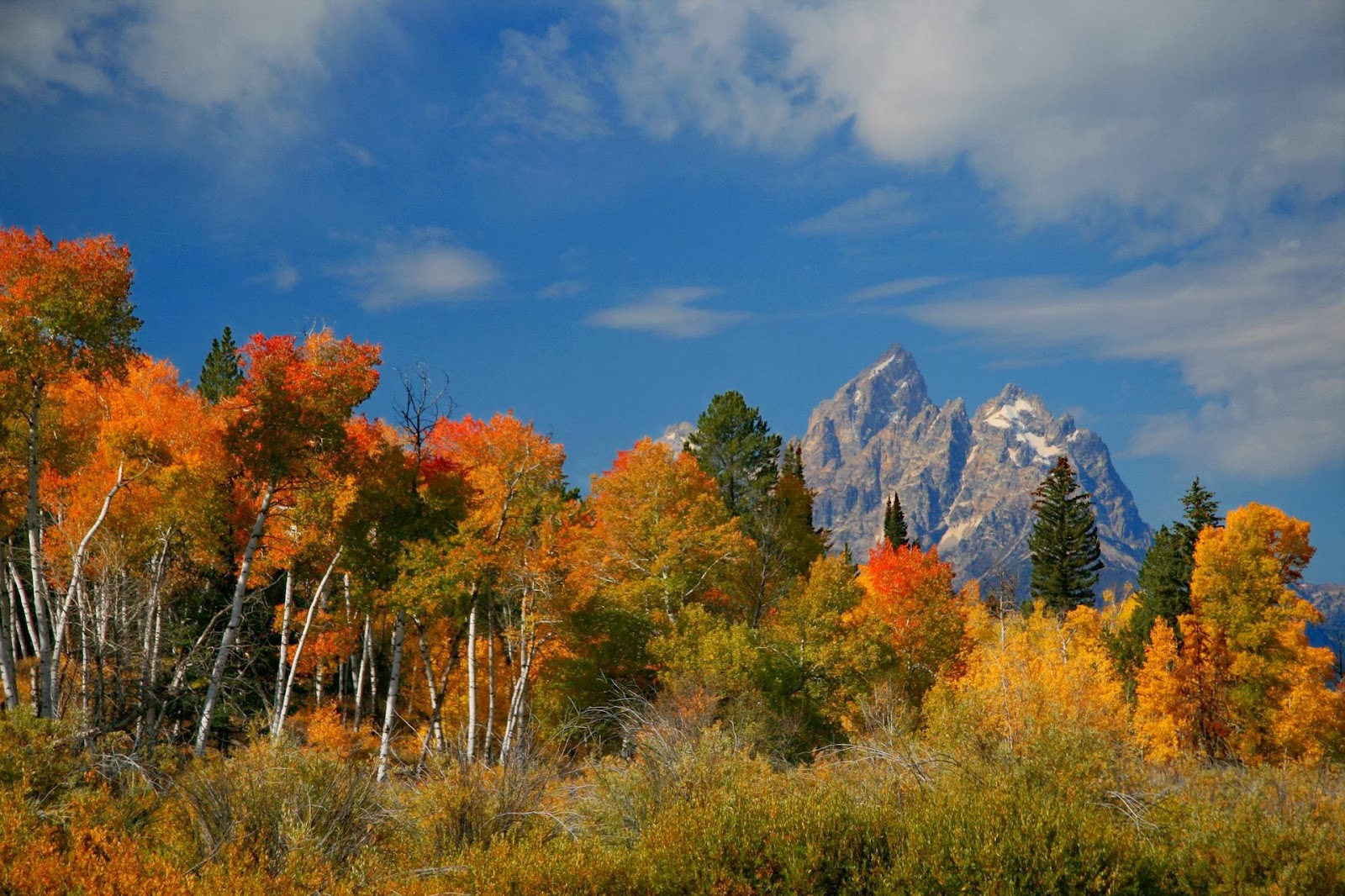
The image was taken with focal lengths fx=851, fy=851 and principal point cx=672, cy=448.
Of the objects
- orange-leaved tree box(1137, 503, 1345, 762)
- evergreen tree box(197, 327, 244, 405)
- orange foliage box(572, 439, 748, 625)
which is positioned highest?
evergreen tree box(197, 327, 244, 405)

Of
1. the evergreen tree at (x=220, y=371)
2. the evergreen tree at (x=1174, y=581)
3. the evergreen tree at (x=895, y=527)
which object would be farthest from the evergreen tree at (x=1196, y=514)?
the evergreen tree at (x=220, y=371)

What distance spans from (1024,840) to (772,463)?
40.2m

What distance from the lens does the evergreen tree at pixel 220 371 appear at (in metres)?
44.4

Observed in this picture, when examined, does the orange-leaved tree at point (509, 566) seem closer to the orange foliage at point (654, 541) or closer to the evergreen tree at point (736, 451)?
the orange foliage at point (654, 541)

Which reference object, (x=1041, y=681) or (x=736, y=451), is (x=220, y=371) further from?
(x=1041, y=681)

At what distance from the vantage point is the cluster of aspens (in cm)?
1509

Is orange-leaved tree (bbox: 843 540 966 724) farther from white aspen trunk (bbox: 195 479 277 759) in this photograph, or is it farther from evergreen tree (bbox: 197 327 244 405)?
evergreen tree (bbox: 197 327 244 405)

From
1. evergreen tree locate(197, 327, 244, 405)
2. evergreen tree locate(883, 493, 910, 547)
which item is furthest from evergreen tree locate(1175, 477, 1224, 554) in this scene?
evergreen tree locate(197, 327, 244, 405)

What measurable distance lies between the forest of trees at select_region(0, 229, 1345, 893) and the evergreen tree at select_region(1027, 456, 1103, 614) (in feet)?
32.1

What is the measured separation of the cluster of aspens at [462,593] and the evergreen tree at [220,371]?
0.97ft

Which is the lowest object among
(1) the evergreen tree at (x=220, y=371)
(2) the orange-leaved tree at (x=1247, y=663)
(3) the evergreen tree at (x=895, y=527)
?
(2) the orange-leaved tree at (x=1247, y=663)

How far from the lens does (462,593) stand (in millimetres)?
21703

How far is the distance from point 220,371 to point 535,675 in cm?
2938

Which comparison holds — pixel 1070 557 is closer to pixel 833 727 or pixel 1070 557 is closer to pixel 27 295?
pixel 833 727
